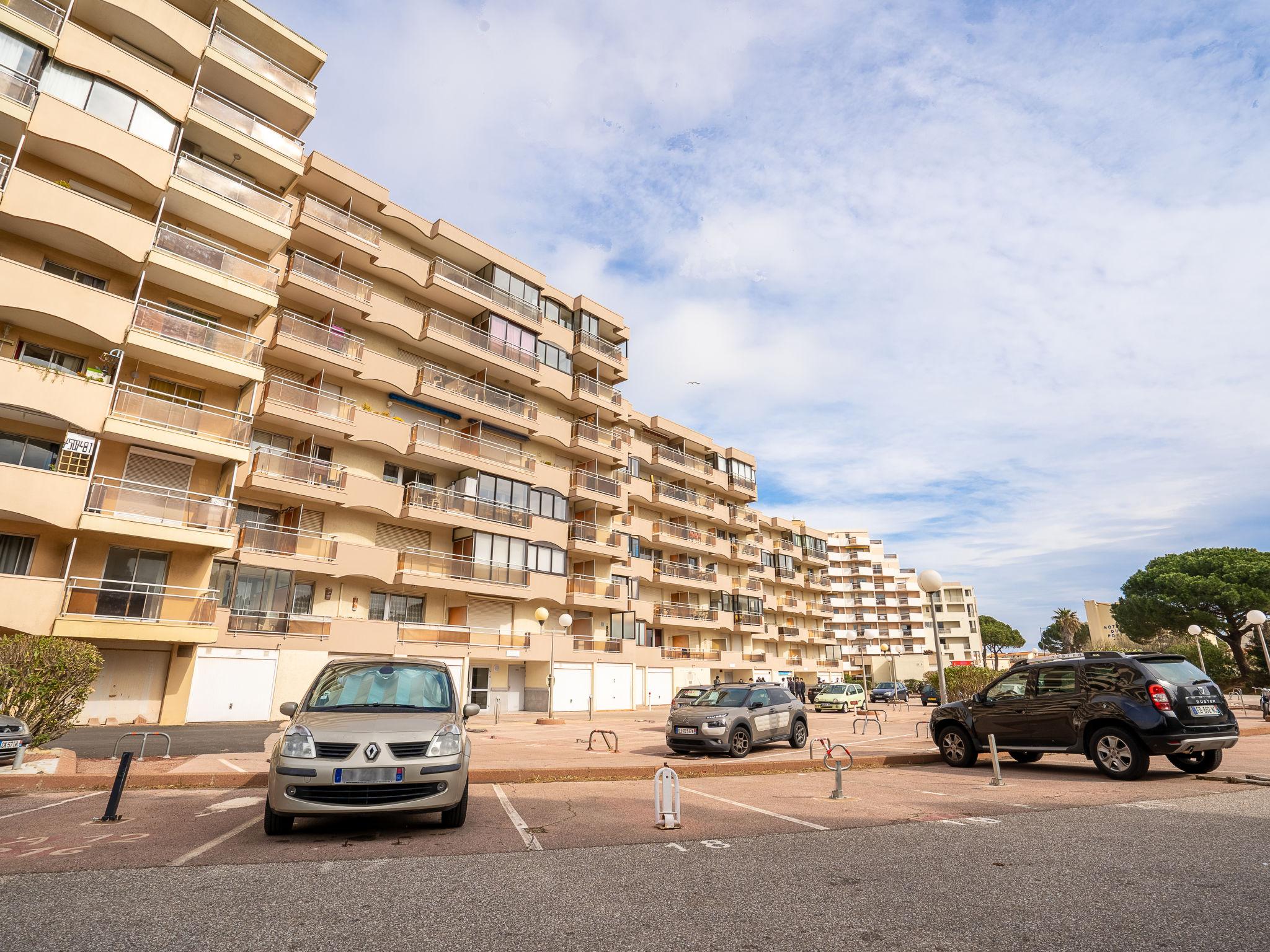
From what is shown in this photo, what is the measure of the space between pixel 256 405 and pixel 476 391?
412 inches

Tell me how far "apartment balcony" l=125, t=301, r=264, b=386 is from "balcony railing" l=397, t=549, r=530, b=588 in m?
9.67

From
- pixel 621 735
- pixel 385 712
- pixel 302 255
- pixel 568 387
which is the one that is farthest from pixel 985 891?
pixel 568 387

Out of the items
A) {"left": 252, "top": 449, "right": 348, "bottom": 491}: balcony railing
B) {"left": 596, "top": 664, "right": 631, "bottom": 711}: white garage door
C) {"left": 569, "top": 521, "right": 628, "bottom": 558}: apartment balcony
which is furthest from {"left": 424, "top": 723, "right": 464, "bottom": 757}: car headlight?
{"left": 596, "top": 664, "right": 631, "bottom": 711}: white garage door

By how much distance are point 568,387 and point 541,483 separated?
6307 mm

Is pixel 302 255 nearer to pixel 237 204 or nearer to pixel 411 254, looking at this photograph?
pixel 237 204

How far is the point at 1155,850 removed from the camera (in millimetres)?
5684

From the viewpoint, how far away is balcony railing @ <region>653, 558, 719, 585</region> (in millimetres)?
46688

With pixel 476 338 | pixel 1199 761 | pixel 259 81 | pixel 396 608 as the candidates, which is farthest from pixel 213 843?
pixel 476 338

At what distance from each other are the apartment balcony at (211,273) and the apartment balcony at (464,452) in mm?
8232

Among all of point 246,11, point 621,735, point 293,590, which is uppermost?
point 246,11

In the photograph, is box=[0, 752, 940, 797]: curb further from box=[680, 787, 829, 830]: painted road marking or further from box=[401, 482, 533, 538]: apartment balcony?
box=[401, 482, 533, 538]: apartment balcony

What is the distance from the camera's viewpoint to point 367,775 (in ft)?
20.6

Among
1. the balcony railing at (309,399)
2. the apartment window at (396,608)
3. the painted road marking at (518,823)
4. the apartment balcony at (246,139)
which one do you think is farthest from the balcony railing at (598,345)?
the painted road marking at (518,823)

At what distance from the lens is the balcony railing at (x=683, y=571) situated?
4669cm
